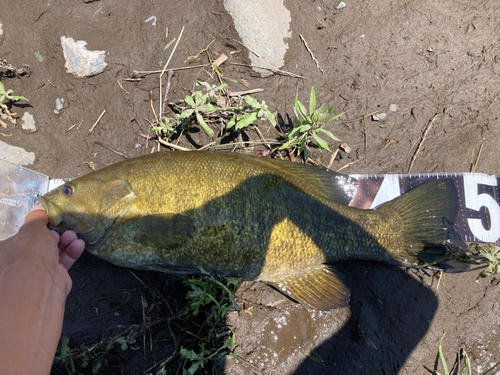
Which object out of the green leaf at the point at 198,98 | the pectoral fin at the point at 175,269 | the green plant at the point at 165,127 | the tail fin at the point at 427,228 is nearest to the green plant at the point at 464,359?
the tail fin at the point at 427,228

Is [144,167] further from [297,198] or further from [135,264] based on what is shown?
[297,198]

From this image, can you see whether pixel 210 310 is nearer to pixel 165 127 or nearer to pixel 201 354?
pixel 201 354

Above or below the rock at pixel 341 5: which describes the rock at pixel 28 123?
below

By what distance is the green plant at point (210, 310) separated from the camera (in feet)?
7.73

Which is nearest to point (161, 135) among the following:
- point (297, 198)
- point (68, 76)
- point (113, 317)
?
point (68, 76)

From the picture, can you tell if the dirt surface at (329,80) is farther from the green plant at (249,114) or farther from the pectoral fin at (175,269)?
the pectoral fin at (175,269)

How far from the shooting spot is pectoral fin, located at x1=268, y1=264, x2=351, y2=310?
2.47 meters

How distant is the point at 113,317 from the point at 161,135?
1946 mm

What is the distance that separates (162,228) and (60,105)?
83.2 inches

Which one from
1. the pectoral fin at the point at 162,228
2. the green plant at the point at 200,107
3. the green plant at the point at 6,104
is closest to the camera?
the pectoral fin at the point at 162,228

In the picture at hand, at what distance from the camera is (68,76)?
10.2 ft

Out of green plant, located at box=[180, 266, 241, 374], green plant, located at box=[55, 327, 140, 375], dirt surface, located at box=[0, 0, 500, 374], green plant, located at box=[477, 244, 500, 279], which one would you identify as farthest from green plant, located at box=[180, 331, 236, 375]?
green plant, located at box=[477, 244, 500, 279]

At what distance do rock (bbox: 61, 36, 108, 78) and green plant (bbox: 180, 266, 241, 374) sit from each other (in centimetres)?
257

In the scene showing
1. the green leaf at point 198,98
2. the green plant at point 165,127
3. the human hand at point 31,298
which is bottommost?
the human hand at point 31,298
